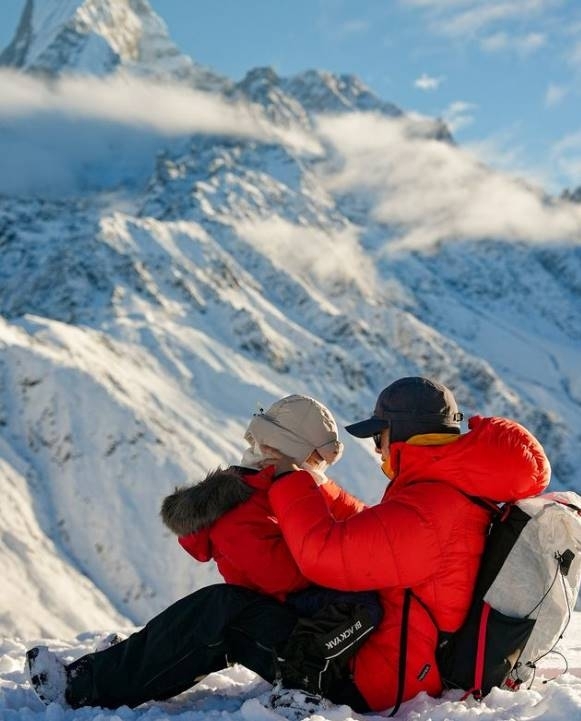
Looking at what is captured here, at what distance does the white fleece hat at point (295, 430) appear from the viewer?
578 centimetres

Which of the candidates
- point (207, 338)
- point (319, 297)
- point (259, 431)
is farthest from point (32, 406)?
point (319, 297)

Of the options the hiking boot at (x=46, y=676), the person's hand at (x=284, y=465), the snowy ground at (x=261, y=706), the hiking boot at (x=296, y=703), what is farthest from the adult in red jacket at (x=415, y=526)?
the hiking boot at (x=46, y=676)

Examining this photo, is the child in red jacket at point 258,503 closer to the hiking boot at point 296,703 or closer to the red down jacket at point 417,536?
the red down jacket at point 417,536

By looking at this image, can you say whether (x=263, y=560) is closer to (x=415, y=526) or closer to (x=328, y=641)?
(x=328, y=641)

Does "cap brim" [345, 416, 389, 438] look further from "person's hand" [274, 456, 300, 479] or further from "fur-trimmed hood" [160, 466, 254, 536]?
"fur-trimmed hood" [160, 466, 254, 536]

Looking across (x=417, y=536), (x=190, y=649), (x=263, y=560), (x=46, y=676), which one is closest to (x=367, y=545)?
(x=417, y=536)

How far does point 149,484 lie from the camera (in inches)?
3201

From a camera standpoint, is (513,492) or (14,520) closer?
(513,492)

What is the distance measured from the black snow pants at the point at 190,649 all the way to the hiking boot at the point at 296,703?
1.06 ft

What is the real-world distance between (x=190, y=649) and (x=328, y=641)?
3.70 feet

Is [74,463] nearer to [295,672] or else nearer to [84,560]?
[84,560]

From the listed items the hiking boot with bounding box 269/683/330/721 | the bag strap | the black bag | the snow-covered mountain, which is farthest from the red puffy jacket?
the snow-covered mountain

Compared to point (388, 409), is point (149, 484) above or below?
below

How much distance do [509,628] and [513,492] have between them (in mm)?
886
